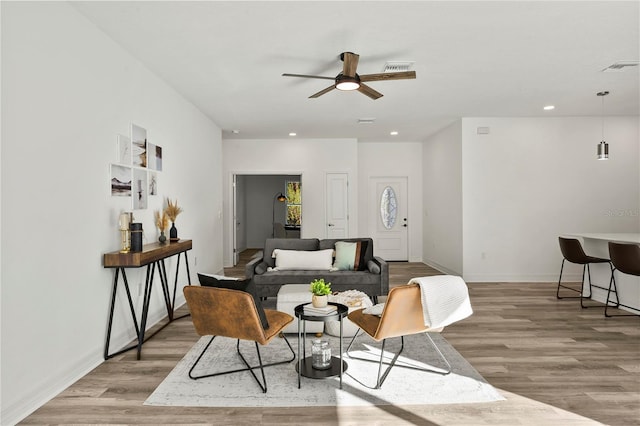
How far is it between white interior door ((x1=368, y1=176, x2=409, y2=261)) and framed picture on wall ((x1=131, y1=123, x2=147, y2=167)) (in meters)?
6.04

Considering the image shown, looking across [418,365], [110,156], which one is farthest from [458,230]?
[110,156]

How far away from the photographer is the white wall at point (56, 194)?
2469 mm

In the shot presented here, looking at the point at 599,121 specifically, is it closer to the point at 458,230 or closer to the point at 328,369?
the point at 458,230

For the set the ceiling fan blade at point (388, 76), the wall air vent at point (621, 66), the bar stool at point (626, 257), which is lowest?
the bar stool at point (626, 257)

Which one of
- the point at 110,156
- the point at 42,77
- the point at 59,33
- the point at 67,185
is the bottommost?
the point at 67,185

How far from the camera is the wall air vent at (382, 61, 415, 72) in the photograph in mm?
4281

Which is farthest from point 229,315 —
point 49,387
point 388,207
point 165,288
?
point 388,207

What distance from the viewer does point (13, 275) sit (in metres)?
2.47

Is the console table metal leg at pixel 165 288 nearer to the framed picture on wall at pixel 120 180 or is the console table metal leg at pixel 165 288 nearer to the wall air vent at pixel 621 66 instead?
the framed picture on wall at pixel 120 180

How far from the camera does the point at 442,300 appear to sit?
290cm

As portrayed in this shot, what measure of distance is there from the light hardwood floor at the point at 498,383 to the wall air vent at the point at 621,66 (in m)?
2.82

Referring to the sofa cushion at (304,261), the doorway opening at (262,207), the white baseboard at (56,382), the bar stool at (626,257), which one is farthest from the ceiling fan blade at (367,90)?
Answer: the doorway opening at (262,207)

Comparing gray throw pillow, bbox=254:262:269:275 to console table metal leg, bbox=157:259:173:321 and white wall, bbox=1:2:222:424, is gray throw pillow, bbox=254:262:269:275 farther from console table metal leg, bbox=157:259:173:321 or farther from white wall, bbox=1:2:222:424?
white wall, bbox=1:2:222:424

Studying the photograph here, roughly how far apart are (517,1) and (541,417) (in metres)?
2.88
